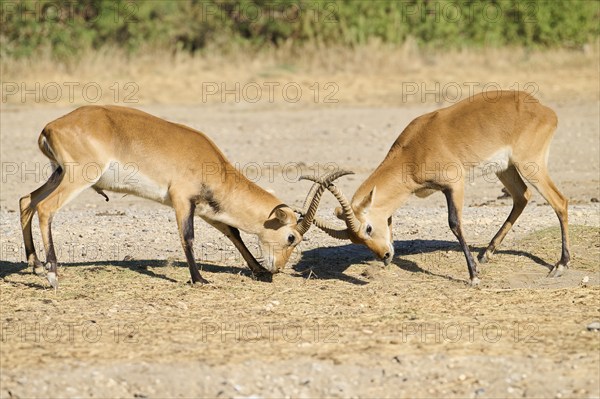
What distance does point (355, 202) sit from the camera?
1084 cm

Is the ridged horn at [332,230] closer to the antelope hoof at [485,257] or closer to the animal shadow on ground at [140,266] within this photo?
the animal shadow on ground at [140,266]

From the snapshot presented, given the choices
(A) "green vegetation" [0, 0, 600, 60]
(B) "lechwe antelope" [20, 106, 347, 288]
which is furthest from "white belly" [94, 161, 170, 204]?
(A) "green vegetation" [0, 0, 600, 60]

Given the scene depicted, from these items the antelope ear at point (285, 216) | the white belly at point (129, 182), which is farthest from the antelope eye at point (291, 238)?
the white belly at point (129, 182)

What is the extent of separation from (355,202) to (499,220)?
300 centimetres

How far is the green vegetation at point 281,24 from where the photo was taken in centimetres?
2634

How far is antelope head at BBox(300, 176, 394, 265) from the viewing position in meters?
10.6

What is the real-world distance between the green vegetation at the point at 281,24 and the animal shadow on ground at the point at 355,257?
15254 millimetres

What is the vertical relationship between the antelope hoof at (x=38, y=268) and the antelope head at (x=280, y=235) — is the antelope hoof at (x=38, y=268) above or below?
below

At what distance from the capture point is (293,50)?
27.6 meters

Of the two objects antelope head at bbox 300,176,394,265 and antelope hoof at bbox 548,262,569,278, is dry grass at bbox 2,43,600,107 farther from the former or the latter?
antelope head at bbox 300,176,394,265

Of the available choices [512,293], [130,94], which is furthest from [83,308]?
[130,94]

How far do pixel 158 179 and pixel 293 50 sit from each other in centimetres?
1762

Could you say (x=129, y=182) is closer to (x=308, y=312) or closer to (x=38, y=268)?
(x=38, y=268)

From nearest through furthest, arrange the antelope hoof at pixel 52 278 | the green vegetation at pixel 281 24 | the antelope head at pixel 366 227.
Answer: the antelope hoof at pixel 52 278
the antelope head at pixel 366 227
the green vegetation at pixel 281 24
